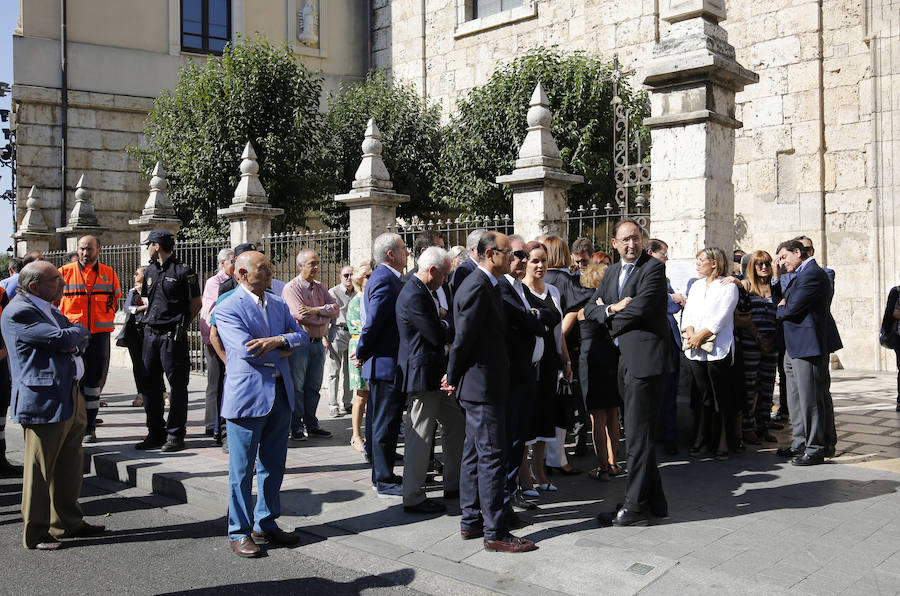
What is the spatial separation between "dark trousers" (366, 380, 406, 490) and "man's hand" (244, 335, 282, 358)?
1183 millimetres

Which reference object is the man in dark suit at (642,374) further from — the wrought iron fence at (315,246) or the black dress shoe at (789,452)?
the wrought iron fence at (315,246)

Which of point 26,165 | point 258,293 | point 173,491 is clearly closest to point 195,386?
point 173,491

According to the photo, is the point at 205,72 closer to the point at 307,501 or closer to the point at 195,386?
the point at 195,386

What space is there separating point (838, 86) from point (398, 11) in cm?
1216

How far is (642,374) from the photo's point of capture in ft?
15.9

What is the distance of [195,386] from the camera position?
11.5 meters

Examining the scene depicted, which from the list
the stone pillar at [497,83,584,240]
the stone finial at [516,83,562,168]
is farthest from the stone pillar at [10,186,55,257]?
the stone finial at [516,83,562,168]

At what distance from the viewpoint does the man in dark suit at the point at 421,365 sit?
5156 mm

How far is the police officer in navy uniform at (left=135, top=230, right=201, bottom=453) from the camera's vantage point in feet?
23.2

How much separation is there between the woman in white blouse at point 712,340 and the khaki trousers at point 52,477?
15.1ft

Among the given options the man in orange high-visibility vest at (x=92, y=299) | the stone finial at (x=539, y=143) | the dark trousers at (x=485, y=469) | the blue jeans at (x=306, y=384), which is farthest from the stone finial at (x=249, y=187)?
the dark trousers at (x=485, y=469)

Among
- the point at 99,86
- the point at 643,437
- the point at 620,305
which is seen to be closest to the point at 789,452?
the point at 643,437

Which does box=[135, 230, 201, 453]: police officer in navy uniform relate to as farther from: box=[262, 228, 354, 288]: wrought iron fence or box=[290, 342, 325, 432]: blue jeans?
box=[262, 228, 354, 288]: wrought iron fence

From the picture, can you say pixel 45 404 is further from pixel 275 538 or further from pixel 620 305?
pixel 620 305
